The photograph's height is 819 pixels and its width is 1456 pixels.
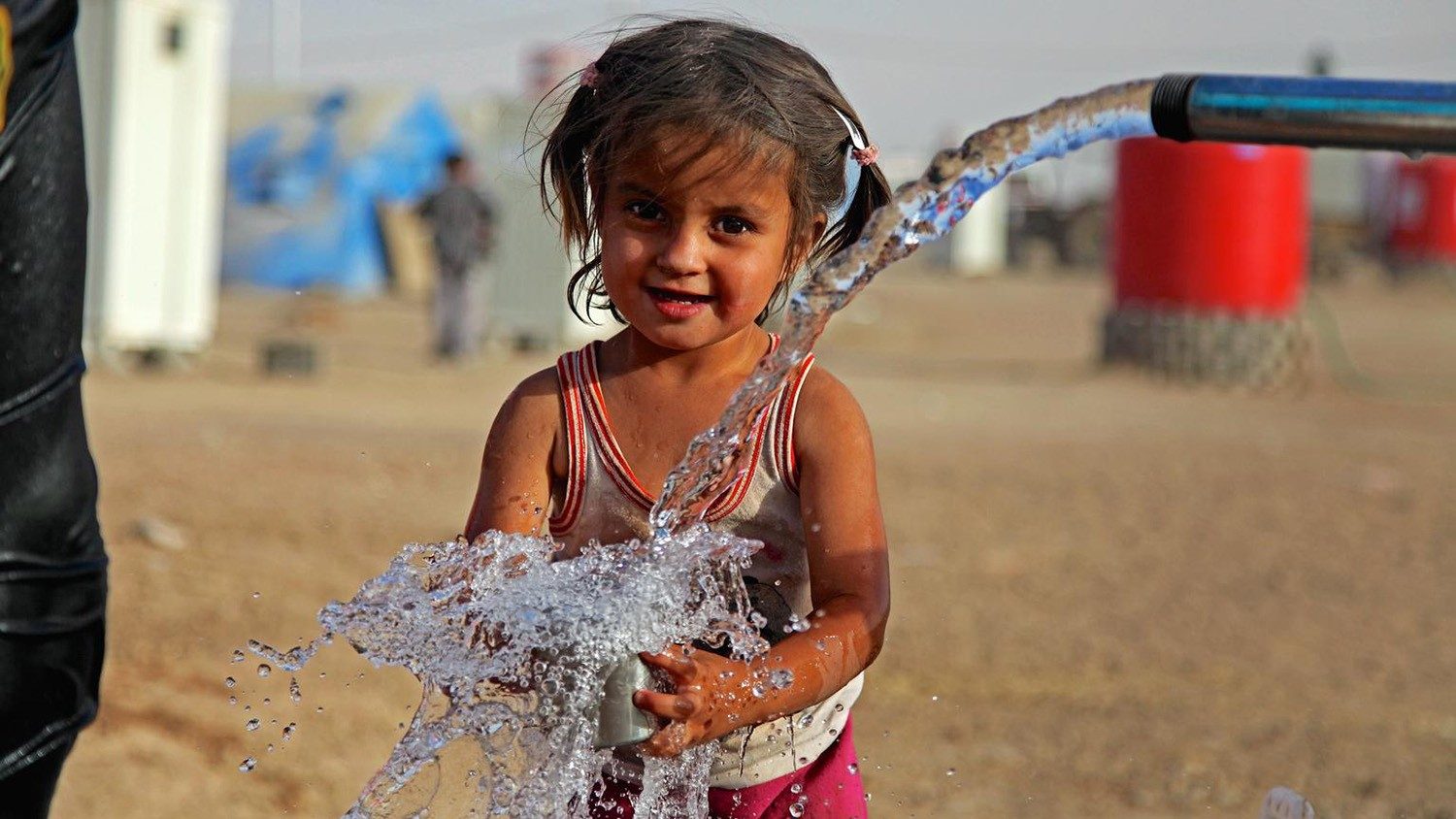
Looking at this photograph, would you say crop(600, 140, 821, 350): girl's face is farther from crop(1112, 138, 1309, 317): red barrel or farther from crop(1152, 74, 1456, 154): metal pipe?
crop(1112, 138, 1309, 317): red barrel

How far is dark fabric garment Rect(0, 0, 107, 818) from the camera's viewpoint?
2.18m

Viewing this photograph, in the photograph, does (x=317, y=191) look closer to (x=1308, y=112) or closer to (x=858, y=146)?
(x=858, y=146)

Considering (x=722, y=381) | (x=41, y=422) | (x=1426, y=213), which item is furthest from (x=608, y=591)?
(x=1426, y=213)

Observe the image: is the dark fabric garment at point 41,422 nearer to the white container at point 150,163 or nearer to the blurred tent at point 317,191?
the white container at point 150,163

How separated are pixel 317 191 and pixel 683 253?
69.8ft

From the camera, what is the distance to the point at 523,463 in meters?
2.09

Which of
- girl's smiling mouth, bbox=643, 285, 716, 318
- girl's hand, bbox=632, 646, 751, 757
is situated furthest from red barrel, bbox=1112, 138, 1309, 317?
girl's hand, bbox=632, 646, 751, 757

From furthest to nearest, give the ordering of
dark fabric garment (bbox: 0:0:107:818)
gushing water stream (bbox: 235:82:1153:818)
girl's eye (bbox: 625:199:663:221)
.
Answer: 1. dark fabric garment (bbox: 0:0:107:818)
2. girl's eye (bbox: 625:199:663:221)
3. gushing water stream (bbox: 235:82:1153:818)

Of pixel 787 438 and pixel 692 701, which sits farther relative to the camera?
pixel 787 438

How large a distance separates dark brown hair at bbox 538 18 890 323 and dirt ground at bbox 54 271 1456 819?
1.90 metres

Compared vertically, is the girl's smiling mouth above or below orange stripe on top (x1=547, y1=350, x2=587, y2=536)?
above

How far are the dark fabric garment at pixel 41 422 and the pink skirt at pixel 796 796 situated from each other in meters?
0.74

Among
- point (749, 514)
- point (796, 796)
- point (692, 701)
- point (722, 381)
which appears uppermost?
point (722, 381)

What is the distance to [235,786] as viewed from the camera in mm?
3652
